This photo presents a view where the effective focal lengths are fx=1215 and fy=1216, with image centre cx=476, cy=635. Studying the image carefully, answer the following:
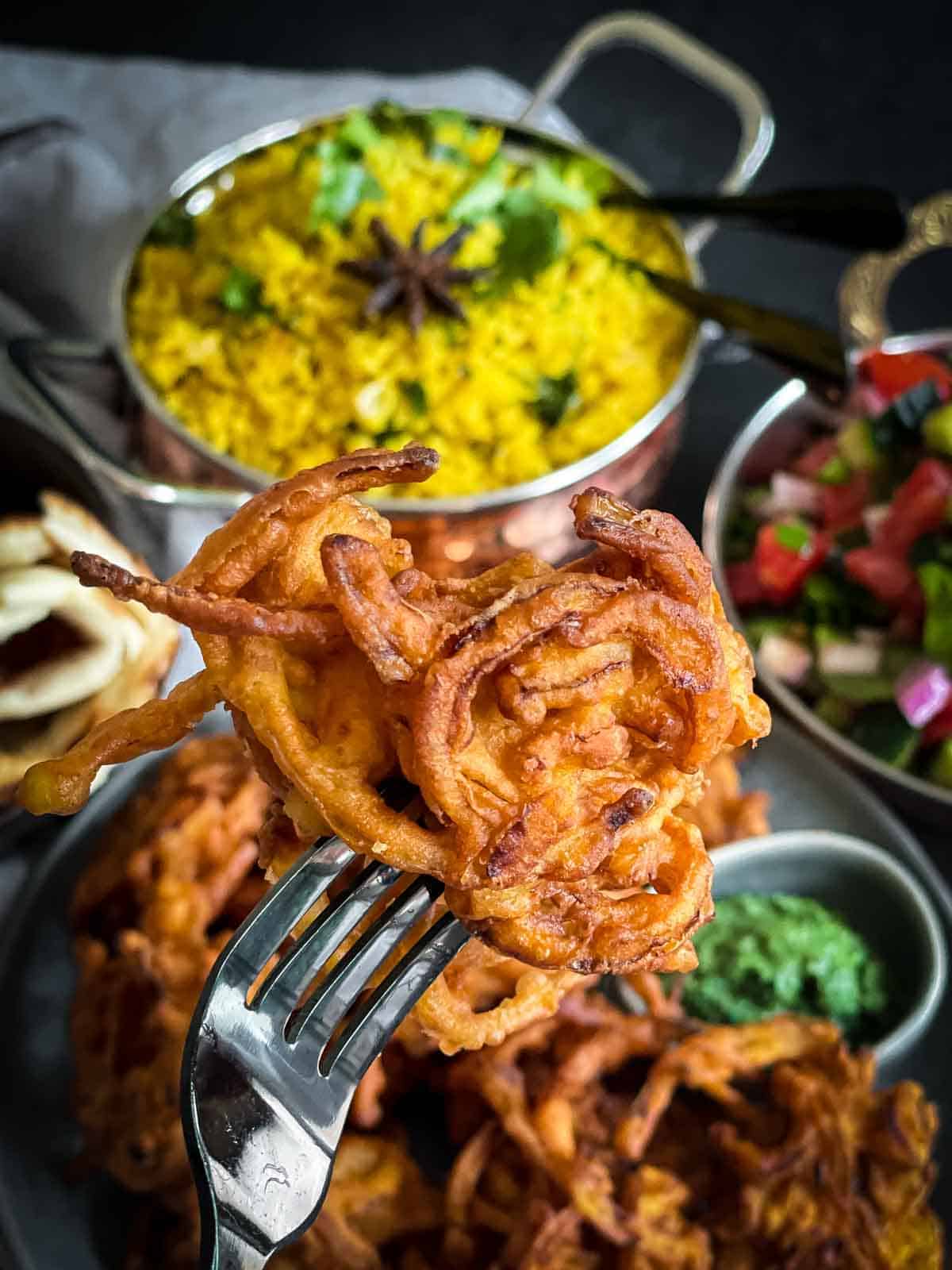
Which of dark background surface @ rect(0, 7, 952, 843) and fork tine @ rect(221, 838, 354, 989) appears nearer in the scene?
fork tine @ rect(221, 838, 354, 989)

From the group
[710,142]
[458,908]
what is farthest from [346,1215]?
[710,142]

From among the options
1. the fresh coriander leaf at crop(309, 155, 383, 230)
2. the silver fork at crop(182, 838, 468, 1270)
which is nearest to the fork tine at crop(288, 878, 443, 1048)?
the silver fork at crop(182, 838, 468, 1270)

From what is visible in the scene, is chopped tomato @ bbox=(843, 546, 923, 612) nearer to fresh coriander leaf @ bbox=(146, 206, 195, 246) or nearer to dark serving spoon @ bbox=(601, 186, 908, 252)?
dark serving spoon @ bbox=(601, 186, 908, 252)

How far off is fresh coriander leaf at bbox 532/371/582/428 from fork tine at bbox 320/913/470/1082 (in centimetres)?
103

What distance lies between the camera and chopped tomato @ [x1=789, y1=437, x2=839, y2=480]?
6.27 ft

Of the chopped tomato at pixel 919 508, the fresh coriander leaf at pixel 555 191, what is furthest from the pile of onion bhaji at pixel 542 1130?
the fresh coriander leaf at pixel 555 191

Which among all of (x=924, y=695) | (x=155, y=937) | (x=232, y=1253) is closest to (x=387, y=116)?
(x=924, y=695)

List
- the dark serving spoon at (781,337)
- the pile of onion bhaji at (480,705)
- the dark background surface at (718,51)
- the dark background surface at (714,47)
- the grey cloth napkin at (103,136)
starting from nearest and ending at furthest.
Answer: the pile of onion bhaji at (480,705)
the dark serving spoon at (781,337)
the grey cloth napkin at (103,136)
the dark background surface at (718,51)
the dark background surface at (714,47)

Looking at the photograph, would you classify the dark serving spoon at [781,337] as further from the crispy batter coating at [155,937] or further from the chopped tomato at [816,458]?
the crispy batter coating at [155,937]

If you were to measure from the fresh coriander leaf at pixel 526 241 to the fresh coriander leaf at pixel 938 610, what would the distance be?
2.24 feet

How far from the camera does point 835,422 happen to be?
6.39 ft

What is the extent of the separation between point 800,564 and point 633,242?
557mm

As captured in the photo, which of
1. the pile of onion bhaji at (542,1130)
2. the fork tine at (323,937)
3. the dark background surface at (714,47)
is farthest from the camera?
the dark background surface at (714,47)

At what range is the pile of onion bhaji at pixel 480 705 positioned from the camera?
0.61 meters
